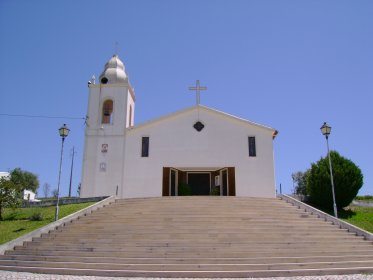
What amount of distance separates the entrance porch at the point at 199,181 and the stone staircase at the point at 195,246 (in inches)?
247

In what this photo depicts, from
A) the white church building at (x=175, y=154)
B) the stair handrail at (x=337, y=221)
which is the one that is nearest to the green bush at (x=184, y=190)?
the white church building at (x=175, y=154)

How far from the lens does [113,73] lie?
25.1 m

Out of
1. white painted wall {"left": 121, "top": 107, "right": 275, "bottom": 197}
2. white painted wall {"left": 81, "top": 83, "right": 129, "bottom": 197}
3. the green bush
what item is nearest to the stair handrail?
white painted wall {"left": 121, "top": 107, "right": 275, "bottom": 197}

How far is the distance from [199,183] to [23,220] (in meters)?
11.4

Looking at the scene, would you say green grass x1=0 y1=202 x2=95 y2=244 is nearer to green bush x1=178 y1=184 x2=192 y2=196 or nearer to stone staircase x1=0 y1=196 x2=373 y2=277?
stone staircase x1=0 y1=196 x2=373 y2=277

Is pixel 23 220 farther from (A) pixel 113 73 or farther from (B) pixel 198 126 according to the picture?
(A) pixel 113 73

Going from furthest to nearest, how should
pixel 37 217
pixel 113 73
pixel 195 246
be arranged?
pixel 113 73, pixel 37 217, pixel 195 246

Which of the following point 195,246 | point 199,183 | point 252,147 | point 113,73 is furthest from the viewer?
point 113,73

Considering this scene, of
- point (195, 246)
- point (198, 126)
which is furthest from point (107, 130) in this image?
point (195, 246)

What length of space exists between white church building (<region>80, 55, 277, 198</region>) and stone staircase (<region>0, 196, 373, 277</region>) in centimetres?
616

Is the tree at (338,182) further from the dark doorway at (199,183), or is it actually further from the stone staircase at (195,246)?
the dark doorway at (199,183)

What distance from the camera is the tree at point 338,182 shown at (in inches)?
811

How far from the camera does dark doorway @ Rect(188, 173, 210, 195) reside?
24250 millimetres

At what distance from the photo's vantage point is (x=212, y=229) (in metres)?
13.3
